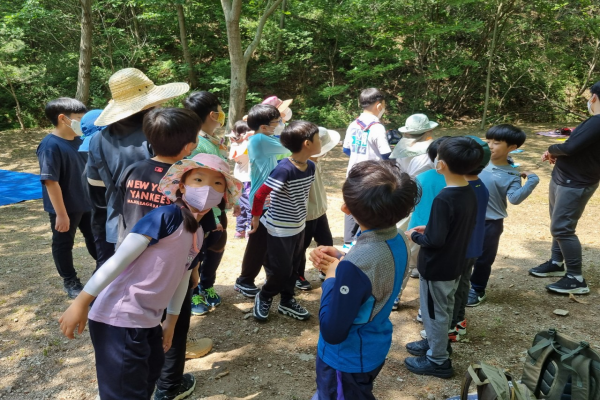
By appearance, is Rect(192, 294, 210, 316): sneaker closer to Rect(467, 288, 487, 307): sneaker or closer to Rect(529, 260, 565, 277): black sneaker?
Rect(467, 288, 487, 307): sneaker

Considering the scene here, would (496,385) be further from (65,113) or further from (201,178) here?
(65,113)

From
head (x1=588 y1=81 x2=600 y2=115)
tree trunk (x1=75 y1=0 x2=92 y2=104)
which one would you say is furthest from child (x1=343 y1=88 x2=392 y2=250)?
tree trunk (x1=75 y1=0 x2=92 y2=104)

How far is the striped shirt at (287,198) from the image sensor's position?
3025 mm

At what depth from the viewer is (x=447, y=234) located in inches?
99.3

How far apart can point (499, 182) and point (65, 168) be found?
3.58 m

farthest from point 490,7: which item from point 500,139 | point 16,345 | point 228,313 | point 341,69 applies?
point 16,345

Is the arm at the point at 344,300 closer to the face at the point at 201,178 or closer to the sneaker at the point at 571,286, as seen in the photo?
the face at the point at 201,178

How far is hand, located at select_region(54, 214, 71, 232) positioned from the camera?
343 cm

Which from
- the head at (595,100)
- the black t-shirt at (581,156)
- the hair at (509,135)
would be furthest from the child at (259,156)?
the head at (595,100)

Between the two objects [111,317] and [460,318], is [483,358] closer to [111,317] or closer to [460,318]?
[460,318]

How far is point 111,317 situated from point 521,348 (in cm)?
277

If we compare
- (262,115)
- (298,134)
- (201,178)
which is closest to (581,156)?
(298,134)

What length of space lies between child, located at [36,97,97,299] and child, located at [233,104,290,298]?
1.38 metres

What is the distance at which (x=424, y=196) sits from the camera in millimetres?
3121
